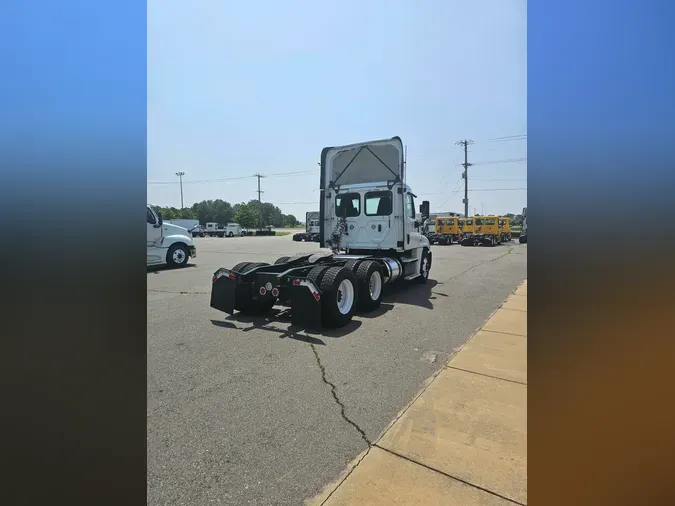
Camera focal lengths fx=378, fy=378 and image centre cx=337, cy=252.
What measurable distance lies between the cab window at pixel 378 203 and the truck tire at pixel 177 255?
9.04 metres

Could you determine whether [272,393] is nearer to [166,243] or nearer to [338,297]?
[338,297]

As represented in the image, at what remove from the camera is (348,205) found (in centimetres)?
883

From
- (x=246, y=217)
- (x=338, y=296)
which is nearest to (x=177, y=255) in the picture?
(x=338, y=296)

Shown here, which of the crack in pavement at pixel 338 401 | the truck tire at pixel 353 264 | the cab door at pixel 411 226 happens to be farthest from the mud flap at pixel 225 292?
the cab door at pixel 411 226

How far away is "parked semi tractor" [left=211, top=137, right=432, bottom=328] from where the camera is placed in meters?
6.14

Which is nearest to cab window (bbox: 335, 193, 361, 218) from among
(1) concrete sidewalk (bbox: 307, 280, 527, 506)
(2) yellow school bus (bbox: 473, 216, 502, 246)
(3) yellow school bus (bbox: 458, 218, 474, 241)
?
(1) concrete sidewalk (bbox: 307, 280, 527, 506)

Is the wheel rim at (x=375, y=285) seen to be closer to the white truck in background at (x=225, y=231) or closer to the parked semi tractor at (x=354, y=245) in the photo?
the parked semi tractor at (x=354, y=245)

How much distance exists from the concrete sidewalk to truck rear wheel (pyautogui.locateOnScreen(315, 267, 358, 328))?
1.99 m

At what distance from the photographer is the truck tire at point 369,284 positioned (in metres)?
6.62

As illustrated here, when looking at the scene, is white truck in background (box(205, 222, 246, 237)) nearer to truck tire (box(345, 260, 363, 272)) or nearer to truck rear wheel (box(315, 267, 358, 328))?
truck tire (box(345, 260, 363, 272))

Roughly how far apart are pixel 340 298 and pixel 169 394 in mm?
3058

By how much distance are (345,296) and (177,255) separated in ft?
34.3

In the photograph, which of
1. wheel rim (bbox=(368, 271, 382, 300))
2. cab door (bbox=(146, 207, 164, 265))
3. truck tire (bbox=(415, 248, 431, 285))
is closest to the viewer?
wheel rim (bbox=(368, 271, 382, 300))
